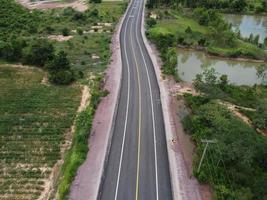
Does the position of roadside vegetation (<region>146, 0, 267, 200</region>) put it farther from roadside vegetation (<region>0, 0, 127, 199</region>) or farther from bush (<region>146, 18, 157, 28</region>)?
roadside vegetation (<region>0, 0, 127, 199</region>)

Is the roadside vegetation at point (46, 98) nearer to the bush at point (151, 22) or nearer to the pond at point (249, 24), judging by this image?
the bush at point (151, 22)

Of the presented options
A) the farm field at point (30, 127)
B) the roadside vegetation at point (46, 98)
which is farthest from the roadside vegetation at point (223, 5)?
the farm field at point (30, 127)

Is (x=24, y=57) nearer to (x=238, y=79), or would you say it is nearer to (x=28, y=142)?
(x=28, y=142)

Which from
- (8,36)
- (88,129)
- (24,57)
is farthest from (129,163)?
(8,36)

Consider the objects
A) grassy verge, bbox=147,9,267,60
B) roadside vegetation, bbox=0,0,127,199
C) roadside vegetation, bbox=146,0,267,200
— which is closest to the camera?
roadside vegetation, bbox=146,0,267,200

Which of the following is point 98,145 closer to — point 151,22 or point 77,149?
point 77,149

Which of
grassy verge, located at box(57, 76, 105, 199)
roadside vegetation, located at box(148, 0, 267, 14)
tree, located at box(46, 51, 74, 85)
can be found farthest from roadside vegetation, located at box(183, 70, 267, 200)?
roadside vegetation, located at box(148, 0, 267, 14)
